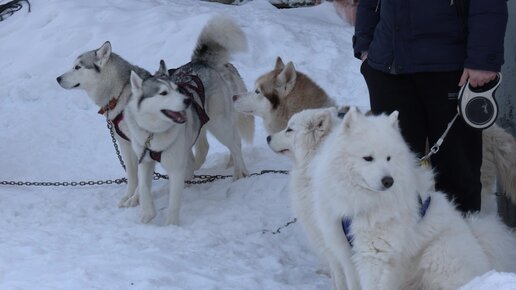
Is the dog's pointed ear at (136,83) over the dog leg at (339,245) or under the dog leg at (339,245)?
under

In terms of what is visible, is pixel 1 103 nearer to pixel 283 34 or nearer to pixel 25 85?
pixel 25 85

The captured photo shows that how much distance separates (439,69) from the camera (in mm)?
3525

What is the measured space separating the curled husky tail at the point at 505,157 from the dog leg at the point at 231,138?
2680 mm

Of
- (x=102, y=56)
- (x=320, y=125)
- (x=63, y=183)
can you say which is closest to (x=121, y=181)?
(x=63, y=183)

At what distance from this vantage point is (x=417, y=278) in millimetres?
3176

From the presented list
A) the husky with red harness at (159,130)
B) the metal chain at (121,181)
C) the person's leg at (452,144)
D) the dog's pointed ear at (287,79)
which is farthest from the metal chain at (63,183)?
the person's leg at (452,144)

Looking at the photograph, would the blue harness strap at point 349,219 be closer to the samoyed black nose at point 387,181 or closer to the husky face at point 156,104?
the samoyed black nose at point 387,181

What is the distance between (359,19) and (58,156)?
15.7 ft

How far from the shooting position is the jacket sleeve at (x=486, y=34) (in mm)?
3303

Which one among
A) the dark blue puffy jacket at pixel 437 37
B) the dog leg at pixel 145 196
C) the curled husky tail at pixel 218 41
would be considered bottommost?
the dog leg at pixel 145 196

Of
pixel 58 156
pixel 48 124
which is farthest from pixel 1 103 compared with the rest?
pixel 58 156

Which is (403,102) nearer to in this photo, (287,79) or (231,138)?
(287,79)

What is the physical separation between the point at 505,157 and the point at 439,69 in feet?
3.83

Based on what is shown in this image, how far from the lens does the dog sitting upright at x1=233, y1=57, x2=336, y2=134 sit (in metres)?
5.05
